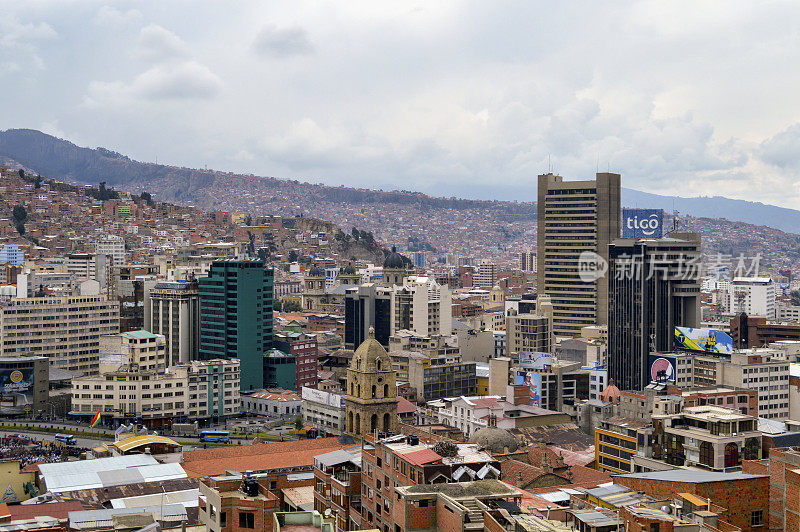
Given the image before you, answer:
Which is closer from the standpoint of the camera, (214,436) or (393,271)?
(214,436)

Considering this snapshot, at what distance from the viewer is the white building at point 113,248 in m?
126

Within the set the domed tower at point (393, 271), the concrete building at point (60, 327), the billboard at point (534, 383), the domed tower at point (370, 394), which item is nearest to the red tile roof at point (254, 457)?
the domed tower at point (370, 394)

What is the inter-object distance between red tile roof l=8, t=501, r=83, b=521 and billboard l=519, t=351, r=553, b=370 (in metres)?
38.0

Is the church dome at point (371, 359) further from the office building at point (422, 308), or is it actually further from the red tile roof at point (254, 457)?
the office building at point (422, 308)

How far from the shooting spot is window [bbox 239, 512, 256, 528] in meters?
23.4

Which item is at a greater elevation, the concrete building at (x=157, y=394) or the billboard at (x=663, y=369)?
the billboard at (x=663, y=369)

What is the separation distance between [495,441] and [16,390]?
107 ft

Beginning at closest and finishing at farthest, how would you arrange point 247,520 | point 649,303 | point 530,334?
1. point 247,520
2. point 649,303
3. point 530,334

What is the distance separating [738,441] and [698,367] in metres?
27.1

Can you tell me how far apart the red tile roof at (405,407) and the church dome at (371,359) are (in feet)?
34.7

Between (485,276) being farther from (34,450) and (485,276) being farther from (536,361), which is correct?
(34,450)

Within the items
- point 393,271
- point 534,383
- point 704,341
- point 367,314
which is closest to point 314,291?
point 393,271

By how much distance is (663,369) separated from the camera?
6209 centimetres

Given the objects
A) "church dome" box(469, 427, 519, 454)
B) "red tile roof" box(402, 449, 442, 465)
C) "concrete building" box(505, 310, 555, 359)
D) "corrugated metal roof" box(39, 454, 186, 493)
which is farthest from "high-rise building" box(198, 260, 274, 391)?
"red tile roof" box(402, 449, 442, 465)
